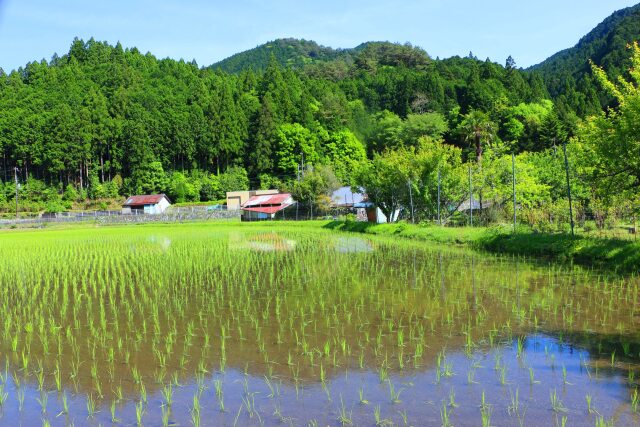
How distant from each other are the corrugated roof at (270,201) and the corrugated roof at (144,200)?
10920mm

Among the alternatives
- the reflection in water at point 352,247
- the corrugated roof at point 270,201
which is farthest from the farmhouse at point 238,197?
the reflection in water at point 352,247

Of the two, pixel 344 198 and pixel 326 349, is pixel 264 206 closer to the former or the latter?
pixel 344 198

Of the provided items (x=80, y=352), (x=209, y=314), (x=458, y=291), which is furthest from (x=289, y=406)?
(x=458, y=291)

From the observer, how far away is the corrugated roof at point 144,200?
51.4 metres

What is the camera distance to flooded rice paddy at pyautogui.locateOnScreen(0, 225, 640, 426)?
4.20 m

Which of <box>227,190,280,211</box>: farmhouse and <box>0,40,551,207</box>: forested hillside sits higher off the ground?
<box>0,40,551,207</box>: forested hillside

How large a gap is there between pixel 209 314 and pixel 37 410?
3.40 m

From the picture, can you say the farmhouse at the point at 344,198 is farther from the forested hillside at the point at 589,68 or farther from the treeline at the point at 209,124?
the forested hillside at the point at 589,68

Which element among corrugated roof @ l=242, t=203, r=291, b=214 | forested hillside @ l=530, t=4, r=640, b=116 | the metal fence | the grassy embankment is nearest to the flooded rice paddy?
the grassy embankment

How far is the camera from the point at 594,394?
171 inches

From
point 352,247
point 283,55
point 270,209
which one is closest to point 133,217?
point 270,209

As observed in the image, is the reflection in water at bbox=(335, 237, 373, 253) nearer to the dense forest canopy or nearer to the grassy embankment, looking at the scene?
the grassy embankment

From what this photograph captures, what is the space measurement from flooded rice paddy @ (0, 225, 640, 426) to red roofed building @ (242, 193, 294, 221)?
31.7 meters

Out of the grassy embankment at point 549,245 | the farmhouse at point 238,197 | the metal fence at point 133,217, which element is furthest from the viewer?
the farmhouse at point 238,197
